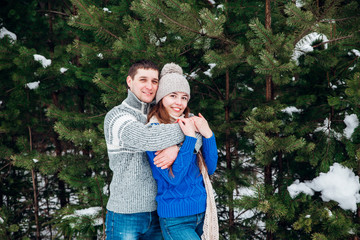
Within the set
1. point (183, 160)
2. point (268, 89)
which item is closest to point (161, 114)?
point (183, 160)

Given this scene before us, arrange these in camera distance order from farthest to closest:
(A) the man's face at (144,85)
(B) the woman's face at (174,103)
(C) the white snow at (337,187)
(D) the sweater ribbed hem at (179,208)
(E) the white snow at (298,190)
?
(E) the white snow at (298,190)
(C) the white snow at (337,187)
(A) the man's face at (144,85)
(B) the woman's face at (174,103)
(D) the sweater ribbed hem at (179,208)

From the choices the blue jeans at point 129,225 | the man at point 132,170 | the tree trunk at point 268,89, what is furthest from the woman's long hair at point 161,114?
the tree trunk at point 268,89

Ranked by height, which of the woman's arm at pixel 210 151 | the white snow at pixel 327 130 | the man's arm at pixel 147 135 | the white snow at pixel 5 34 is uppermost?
the white snow at pixel 5 34

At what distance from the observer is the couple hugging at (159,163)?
2.40 meters

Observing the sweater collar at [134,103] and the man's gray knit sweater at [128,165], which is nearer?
the man's gray knit sweater at [128,165]

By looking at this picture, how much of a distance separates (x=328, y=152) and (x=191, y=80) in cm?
209

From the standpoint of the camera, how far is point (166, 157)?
7.77 ft

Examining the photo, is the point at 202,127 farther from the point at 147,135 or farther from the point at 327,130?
the point at 327,130

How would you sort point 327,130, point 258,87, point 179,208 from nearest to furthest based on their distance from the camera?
point 179,208 < point 327,130 < point 258,87

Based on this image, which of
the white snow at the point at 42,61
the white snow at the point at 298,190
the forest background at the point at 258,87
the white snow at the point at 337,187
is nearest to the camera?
the forest background at the point at 258,87

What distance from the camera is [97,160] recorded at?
4602mm

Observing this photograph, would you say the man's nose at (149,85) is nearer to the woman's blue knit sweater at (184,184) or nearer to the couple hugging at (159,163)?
the couple hugging at (159,163)

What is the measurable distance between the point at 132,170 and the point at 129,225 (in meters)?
0.53

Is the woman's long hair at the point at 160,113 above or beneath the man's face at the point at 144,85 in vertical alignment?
beneath
